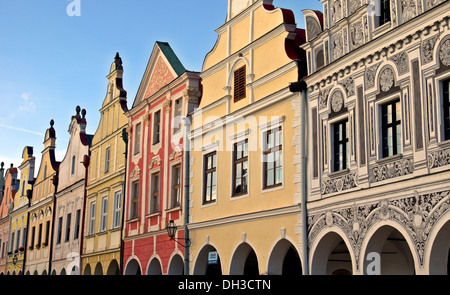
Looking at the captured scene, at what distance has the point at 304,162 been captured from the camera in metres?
17.0

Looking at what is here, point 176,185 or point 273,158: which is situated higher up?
point 176,185

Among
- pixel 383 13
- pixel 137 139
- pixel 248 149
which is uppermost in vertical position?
pixel 137 139

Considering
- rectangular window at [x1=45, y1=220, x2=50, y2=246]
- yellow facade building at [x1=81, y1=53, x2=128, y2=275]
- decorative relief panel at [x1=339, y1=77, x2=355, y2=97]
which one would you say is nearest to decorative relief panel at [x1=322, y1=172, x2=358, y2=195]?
decorative relief panel at [x1=339, y1=77, x2=355, y2=97]

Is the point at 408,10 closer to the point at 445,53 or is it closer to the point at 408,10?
the point at 408,10

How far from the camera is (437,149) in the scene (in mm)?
12750

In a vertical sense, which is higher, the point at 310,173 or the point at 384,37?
the point at 384,37

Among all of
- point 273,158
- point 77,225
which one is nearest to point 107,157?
point 77,225

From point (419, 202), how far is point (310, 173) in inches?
163

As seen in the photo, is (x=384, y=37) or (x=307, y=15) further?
(x=307, y=15)

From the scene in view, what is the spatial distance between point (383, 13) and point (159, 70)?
14.3 metres

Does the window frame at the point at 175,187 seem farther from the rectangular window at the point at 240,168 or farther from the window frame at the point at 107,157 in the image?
the window frame at the point at 107,157

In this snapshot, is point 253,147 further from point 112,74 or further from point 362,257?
point 112,74

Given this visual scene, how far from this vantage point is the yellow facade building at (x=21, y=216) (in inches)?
1769

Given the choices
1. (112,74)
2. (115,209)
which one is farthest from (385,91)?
(112,74)
